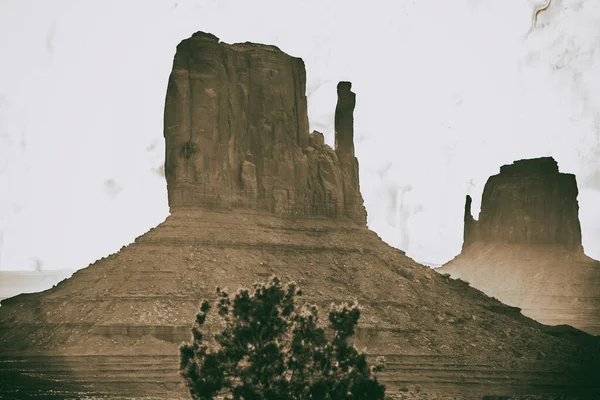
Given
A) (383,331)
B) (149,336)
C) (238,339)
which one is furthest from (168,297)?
(238,339)

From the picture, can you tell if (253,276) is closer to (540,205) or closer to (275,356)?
(275,356)

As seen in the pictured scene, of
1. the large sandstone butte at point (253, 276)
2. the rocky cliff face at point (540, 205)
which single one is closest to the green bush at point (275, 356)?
the large sandstone butte at point (253, 276)

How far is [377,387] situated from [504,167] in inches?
5084

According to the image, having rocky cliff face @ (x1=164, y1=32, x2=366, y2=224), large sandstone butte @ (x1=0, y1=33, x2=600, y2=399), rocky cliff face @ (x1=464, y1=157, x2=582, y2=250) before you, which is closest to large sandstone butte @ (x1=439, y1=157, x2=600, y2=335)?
rocky cliff face @ (x1=464, y1=157, x2=582, y2=250)

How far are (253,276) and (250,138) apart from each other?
15.9 m

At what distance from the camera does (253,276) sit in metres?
107

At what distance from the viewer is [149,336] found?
323 ft

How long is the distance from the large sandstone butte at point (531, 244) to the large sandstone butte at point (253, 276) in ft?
156

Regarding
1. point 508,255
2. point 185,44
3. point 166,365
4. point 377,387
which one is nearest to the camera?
point 377,387

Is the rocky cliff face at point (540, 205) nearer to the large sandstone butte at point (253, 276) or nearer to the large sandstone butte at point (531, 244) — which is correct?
the large sandstone butte at point (531, 244)

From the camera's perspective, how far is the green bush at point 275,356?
67.5 meters

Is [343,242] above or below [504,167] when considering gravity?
below

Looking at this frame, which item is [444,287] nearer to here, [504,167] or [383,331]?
[383,331]

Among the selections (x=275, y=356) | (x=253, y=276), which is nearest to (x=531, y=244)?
(x=253, y=276)
